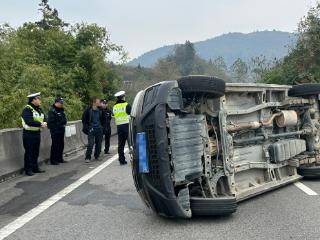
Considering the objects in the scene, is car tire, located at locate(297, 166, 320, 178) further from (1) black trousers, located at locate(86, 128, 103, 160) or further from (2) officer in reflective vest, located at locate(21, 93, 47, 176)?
(1) black trousers, located at locate(86, 128, 103, 160)

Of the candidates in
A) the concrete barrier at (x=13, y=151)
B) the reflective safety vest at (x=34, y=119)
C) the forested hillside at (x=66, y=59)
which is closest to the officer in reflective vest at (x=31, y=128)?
the reflective safety vest at (x=34, y=119)

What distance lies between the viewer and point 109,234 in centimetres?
484

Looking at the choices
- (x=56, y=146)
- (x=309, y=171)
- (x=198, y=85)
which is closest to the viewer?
(x=198, y=85)

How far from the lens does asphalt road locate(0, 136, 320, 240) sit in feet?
15.6

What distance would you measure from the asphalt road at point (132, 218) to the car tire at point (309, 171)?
11cm

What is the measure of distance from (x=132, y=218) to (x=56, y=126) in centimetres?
593

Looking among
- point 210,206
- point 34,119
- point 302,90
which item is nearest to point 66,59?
point 34,119

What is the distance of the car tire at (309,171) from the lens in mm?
7279

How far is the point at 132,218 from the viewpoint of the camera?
18.0 ft

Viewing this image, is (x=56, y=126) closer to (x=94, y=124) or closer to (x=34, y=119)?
(x=94, y=124)

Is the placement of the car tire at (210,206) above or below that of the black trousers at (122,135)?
below

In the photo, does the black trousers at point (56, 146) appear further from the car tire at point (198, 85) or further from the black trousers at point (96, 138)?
the car tire at point (198, 85)

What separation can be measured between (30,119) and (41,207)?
328 centimetres

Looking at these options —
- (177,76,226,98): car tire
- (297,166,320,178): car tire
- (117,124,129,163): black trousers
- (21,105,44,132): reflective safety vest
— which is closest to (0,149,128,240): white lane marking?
(117,124,129,163): black trousers
